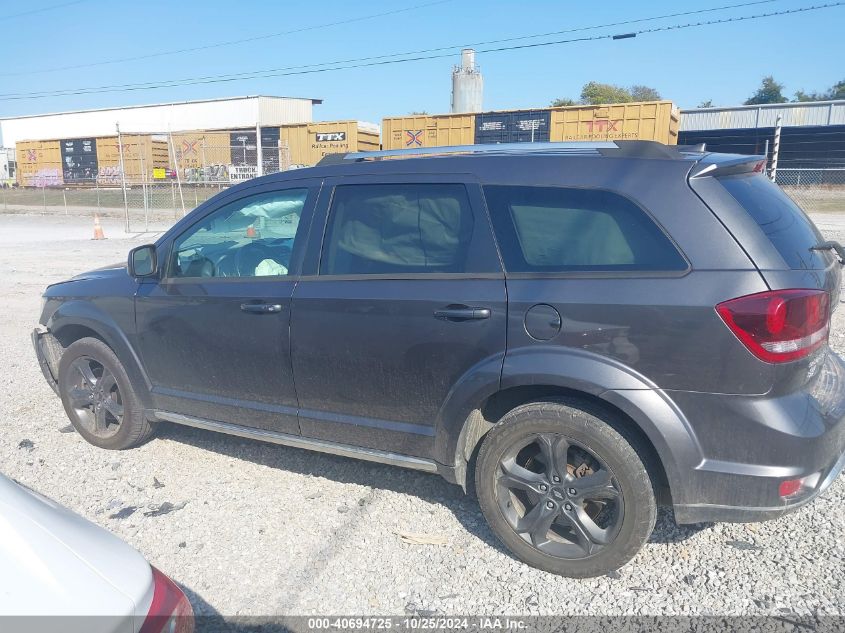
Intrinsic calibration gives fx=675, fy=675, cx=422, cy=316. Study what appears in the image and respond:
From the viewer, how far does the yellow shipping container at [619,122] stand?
2484cm

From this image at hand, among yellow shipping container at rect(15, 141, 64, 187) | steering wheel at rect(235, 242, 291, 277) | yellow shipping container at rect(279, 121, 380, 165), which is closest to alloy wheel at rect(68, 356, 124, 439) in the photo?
steering wheel at rect(235, 242, 291, 277)

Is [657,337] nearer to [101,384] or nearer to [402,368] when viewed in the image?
[402,368]

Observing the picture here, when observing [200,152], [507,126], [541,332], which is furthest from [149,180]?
[541,332]

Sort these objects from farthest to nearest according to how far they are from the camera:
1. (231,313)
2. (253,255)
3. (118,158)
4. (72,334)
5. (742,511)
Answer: (118,158)
(72,334)
(253,255)
(231,313)
(742,511)

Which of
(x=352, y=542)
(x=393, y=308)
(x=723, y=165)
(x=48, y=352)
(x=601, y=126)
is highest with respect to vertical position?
(x=601, y=126)

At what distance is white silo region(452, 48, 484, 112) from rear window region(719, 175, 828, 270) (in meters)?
31.3

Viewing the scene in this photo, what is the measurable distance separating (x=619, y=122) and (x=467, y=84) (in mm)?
10082

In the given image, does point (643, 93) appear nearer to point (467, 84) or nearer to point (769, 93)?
point (769, 93)

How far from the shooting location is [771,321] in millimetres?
2631

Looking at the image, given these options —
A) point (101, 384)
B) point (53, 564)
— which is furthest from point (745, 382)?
point (101, 384)

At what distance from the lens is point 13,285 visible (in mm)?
11055

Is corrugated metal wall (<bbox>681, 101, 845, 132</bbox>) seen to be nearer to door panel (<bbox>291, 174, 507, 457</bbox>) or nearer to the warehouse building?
the warehouse building

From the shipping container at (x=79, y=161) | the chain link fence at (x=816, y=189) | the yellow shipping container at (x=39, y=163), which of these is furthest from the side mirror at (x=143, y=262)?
the yellow shipping container at (x=39, y=163)

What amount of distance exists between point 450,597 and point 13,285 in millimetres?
10708
